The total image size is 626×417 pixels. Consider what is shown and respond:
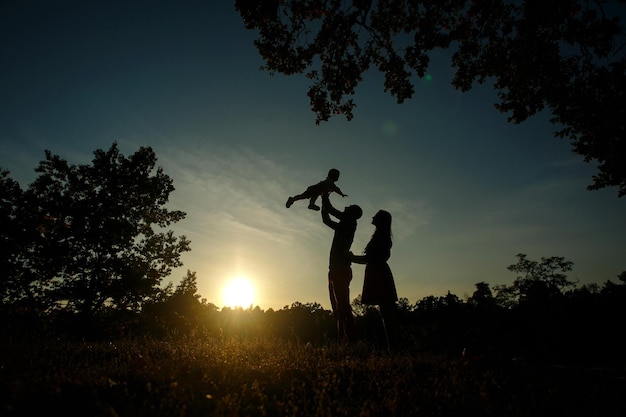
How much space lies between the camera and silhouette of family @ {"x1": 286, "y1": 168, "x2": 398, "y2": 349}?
6500 millimetres

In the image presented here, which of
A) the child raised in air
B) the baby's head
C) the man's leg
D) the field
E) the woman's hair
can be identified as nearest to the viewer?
the field

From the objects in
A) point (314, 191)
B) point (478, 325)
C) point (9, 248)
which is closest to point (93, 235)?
point (9, 248)

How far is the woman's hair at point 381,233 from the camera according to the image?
6.92m

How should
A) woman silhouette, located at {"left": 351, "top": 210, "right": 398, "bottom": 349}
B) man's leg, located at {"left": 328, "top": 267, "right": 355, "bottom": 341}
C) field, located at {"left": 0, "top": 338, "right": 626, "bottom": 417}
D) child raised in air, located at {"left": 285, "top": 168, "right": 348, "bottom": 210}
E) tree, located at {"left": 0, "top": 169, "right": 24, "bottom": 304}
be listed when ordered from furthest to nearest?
1. tree, located at {"left": 0, "top": 169, "right": 24, "bottom": 304}
2. child raised in air, located at {"left": 285, "top": 168, "right": 348, "bottom": 210}
3. man's leg, located at {"left": 328, "top": 267, "right": 355, "bottom": 341}
4. woman silhouette, located at {"left": 351, "top": 210, "right": 398, "bottom": 349}
5. field, located at {"left": 0, "top": 338, "right": 626, "bottom": 417}

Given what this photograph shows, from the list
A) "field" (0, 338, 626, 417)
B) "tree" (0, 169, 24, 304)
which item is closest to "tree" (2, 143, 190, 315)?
"tree" (0, 169, 24, 304)

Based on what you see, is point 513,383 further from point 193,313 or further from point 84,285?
point 193,313

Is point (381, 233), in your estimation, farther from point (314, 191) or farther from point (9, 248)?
point (9, 248)

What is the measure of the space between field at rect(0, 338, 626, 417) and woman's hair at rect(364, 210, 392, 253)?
229cm

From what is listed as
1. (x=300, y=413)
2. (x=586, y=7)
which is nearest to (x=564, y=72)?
(x=586, y=7)

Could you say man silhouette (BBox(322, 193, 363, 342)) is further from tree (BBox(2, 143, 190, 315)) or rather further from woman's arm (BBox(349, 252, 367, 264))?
tree (BBox(2, 143, 190, 315))

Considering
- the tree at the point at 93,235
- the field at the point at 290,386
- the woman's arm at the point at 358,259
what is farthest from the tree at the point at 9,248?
the woman's arm at the point at 358,259

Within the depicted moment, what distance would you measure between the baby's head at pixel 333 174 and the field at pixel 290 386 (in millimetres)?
4439

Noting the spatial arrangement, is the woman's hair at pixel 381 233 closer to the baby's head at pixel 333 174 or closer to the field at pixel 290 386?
the baby's head at pixel 333 174

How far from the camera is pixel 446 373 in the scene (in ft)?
→ 15.4
